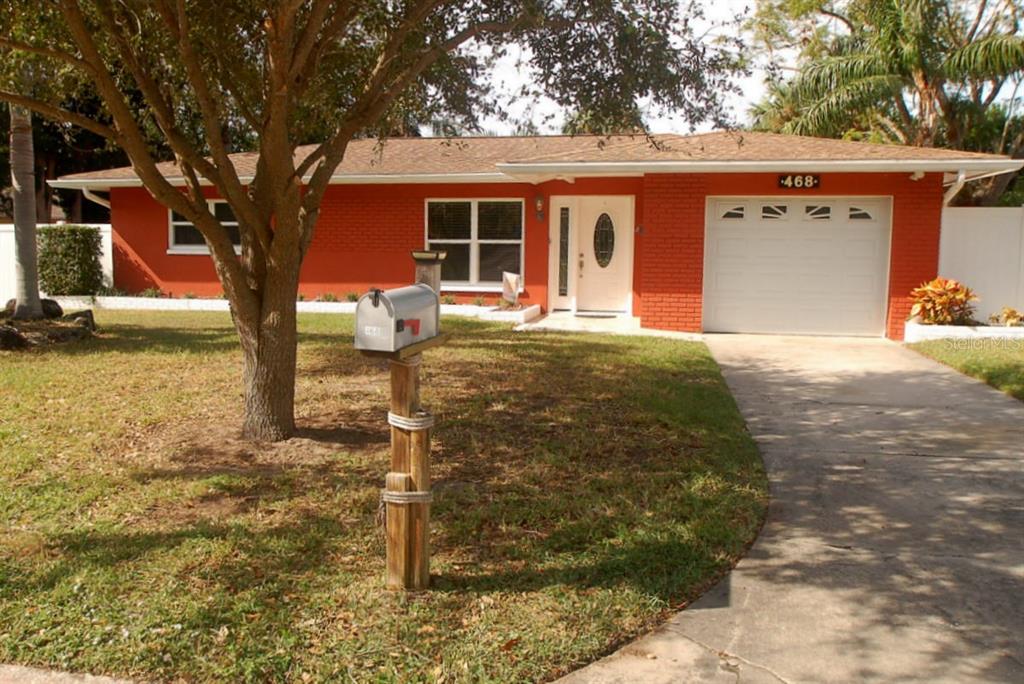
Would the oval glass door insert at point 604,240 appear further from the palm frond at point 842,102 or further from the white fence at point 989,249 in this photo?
the palm frond at point 842,102

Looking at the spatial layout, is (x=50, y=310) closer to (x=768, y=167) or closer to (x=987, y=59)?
(x=768, y=167)

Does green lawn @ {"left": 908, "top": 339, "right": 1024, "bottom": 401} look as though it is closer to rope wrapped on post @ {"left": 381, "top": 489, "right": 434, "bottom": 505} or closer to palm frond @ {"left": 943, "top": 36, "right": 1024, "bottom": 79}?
rope wrapped on post @ {"left": 381, "top": 489, "right": 434, "bottom": 505}

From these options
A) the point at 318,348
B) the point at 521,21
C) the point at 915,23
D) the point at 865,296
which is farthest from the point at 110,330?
the point at 915,23

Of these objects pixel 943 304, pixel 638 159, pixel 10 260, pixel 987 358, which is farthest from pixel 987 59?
Result: pixel 10 260

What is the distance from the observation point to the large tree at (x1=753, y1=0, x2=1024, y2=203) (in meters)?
19.6

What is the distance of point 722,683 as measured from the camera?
351 cm

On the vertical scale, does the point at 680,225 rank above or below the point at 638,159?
below

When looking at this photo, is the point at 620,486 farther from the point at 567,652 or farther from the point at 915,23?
the point at 915,23

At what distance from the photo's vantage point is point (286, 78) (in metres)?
6.02

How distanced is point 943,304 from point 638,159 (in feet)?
16.6

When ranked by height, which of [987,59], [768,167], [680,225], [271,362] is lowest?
[271,362]

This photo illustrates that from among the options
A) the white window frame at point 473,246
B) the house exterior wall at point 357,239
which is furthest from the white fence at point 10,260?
the white window frame at point 473,246

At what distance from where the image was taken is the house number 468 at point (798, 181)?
45.5 ft

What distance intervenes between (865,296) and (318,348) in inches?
342
